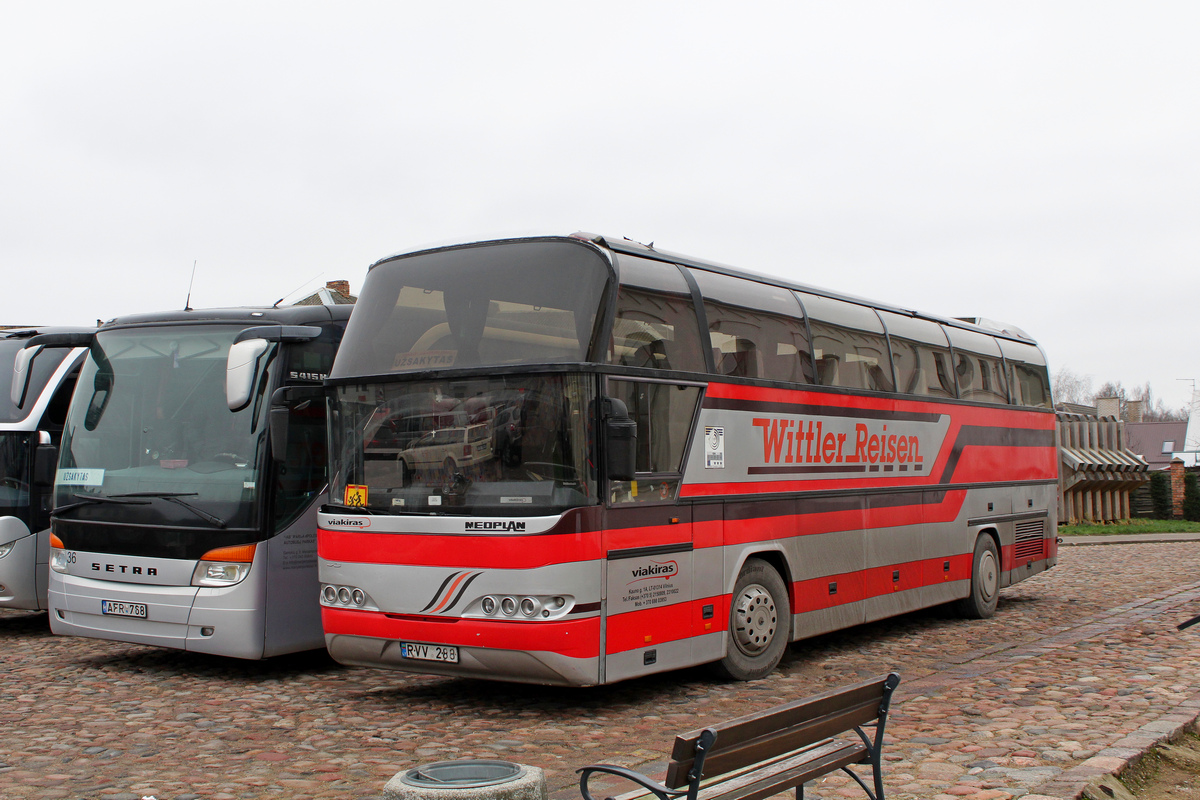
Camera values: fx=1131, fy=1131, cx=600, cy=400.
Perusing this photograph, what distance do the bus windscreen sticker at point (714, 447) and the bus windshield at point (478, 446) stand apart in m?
1.56

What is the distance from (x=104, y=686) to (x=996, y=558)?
1083 cm

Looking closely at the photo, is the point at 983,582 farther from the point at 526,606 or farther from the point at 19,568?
the point at 19,568

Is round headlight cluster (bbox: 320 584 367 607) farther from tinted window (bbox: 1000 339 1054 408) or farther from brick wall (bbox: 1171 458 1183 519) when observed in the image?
brick wall (bbox: 1171 458 1183 519)

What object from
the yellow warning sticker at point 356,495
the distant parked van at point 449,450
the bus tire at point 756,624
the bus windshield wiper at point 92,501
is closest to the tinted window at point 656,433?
the distant parked van at point 449,450

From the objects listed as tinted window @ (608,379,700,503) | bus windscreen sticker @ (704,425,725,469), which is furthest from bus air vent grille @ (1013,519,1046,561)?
tinted window @ (608,379,700,503)

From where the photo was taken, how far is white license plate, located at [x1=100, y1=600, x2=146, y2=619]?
977 centimetres

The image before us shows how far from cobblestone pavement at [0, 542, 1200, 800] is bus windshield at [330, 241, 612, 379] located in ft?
8.67

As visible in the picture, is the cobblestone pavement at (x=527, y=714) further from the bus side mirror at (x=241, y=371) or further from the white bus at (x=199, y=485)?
the bus side mirror at (x=241, y=371)

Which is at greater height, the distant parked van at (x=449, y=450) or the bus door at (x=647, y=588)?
the distant parked van at (x=449, y=450)

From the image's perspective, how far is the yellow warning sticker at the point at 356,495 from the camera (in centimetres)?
866

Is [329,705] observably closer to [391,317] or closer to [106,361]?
[391,317]

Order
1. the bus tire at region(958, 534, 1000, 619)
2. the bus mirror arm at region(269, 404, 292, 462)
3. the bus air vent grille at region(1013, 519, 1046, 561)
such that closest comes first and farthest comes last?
the bus mirror arm at region(269, 404, 292, 462) < the bus tire at region(958, 534, 1000, 619) < the bus air vent grille at region(1013, 519, 1046, 561)

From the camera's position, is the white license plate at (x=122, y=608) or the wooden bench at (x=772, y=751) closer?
the wooden bench at (x=772, y=751)

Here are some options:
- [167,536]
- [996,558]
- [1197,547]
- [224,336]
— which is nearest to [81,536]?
[167,536]
